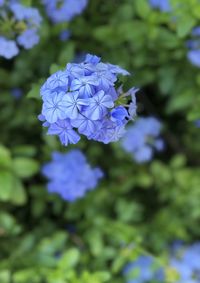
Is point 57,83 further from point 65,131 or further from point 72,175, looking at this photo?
point 72,175

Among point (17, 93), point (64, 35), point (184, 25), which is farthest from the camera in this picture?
point (17, 93)

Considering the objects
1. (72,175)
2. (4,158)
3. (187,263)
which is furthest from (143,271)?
(4,158)

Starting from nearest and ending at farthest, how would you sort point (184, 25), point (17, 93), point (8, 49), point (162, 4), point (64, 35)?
point (8, 49)
point (184, 25)
point (162, 4)
point (64, 35)
point (17, 93)

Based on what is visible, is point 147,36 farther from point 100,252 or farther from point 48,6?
point 100,252

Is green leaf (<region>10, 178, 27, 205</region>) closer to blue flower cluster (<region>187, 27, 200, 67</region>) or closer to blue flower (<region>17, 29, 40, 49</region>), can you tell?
blue flower (<region>17, 29, 40, 49</region>)

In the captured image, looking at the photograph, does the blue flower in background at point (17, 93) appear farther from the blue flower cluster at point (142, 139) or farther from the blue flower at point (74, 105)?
the blue flower at point (74, 105)

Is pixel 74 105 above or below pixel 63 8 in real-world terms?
below

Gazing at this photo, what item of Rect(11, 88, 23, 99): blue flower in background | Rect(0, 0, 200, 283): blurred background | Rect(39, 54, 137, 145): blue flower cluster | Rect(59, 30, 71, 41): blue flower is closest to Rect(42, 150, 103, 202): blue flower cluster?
Rect(0, 0, 200, 283): blurred background

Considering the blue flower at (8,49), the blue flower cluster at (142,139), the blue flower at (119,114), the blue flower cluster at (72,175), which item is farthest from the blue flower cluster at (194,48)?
the blue flower at (119,114)
